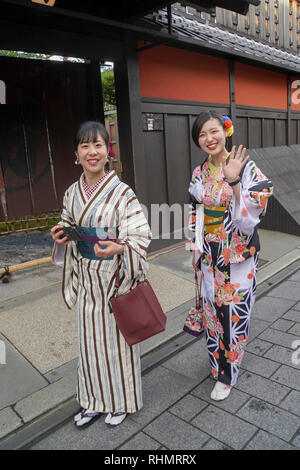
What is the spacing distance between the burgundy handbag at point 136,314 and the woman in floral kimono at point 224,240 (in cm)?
64

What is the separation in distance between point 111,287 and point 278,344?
1.94 meters

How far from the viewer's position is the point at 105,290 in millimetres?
2205

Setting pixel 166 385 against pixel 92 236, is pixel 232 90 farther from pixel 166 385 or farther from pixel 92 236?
pixel 166 385

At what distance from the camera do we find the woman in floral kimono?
2.34 m

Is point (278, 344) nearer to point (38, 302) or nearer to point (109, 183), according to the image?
point (109, 183)

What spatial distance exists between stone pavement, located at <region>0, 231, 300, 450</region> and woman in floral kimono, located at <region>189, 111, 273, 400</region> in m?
0.25

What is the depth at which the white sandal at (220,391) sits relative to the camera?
254cm

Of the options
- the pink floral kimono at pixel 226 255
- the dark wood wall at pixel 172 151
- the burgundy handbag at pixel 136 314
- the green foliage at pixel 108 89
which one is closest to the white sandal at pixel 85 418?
the burgundy handbag at pixel 136 314

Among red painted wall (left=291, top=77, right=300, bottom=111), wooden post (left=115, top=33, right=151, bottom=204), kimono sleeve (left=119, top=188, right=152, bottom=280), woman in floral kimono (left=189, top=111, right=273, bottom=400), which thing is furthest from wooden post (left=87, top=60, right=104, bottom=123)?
red painted wall (left=291, top=77, right=300, bottom=111)

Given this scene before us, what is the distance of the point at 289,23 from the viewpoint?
33.8ft

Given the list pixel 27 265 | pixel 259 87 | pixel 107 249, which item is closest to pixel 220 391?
pixel 107 249

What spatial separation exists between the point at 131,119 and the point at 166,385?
390cm

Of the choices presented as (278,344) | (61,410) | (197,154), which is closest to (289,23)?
(197,154)

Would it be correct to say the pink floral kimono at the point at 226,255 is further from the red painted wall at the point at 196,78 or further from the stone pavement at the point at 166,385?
the red painted wall at the point at 196,78
